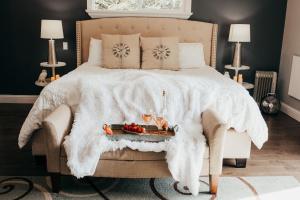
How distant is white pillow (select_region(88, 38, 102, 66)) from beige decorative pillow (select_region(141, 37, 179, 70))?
0.60m

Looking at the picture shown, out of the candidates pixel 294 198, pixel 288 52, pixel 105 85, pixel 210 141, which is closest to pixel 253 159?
pixel 294 198

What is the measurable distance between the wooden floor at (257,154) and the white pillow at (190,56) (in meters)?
1.27

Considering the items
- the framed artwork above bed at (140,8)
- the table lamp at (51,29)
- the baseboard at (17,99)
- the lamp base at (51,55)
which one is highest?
the framed artwork above bed at (140,8)

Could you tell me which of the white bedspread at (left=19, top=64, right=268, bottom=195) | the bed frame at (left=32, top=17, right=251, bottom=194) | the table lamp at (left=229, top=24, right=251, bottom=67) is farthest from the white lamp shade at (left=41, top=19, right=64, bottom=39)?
the table lamp at (left=229, top=24, right=251, bottom=67)

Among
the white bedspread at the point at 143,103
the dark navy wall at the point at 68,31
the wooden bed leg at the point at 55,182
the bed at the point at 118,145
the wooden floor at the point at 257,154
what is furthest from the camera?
the dark navy wall at the point at 68,31

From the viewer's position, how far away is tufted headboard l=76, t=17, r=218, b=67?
15.3 ft

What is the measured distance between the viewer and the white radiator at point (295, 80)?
4.44m

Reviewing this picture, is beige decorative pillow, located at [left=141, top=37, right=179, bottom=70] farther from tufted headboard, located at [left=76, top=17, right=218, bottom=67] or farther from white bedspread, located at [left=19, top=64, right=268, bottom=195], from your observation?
white bedspread, located at [left=19, top=64, right=268, bottom=195]

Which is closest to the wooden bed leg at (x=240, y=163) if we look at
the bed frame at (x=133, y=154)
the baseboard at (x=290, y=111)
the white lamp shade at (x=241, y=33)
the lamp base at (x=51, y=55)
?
the bed frame at (x=133, y=154)

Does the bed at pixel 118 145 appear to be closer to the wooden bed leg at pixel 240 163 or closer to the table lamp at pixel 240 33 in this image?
the wooden bed leg at pixel 240 163

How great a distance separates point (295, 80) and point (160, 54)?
195 cm

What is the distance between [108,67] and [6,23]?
1.78m

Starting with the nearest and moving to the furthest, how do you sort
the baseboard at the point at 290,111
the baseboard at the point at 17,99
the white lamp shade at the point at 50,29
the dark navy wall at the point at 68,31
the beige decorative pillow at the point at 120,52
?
the beige decorative pillow at the point at 120,52 < the white lamp shade at the point at 50,29 < the baseboard at the point at 290,111 < the dark navy wall at the point at 68,31 < the baseboard at the point at 17,99

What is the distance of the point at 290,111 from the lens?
185 inches
